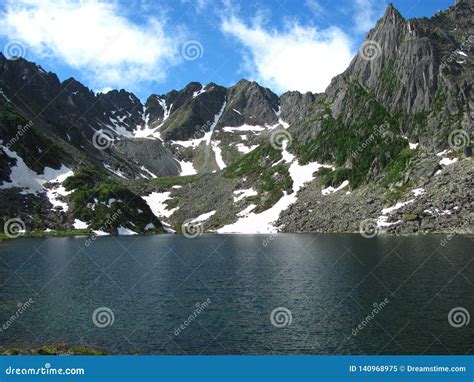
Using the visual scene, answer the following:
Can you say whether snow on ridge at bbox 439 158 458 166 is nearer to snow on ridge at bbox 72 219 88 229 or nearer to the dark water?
the dark water

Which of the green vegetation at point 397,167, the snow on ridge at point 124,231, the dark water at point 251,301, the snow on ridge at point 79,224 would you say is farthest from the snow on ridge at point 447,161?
the snow on ridge at point 79,224

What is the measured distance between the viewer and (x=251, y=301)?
50.6 metres

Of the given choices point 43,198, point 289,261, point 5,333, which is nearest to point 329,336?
point 5,333

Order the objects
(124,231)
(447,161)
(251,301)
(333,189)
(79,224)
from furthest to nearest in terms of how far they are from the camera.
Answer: (124,231) < (333,189) < (79,224) < (447,161) < (251,301)

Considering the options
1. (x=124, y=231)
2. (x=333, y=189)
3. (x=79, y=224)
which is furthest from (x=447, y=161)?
(x=79, y=224)

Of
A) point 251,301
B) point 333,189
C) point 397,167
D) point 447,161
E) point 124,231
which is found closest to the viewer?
point 251,301

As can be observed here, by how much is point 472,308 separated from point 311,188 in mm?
154748

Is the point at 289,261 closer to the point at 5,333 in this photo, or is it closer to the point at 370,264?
the point at 370,264

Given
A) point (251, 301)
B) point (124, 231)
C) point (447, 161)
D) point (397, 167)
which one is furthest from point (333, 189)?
point (251, 301)

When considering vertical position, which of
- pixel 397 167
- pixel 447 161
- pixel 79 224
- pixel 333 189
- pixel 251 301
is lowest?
pixel 251 301

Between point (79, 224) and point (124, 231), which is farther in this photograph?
point (124, 231)

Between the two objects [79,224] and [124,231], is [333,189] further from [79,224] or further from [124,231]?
[79,224]

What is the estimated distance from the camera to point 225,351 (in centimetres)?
3475

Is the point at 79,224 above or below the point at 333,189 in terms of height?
below
